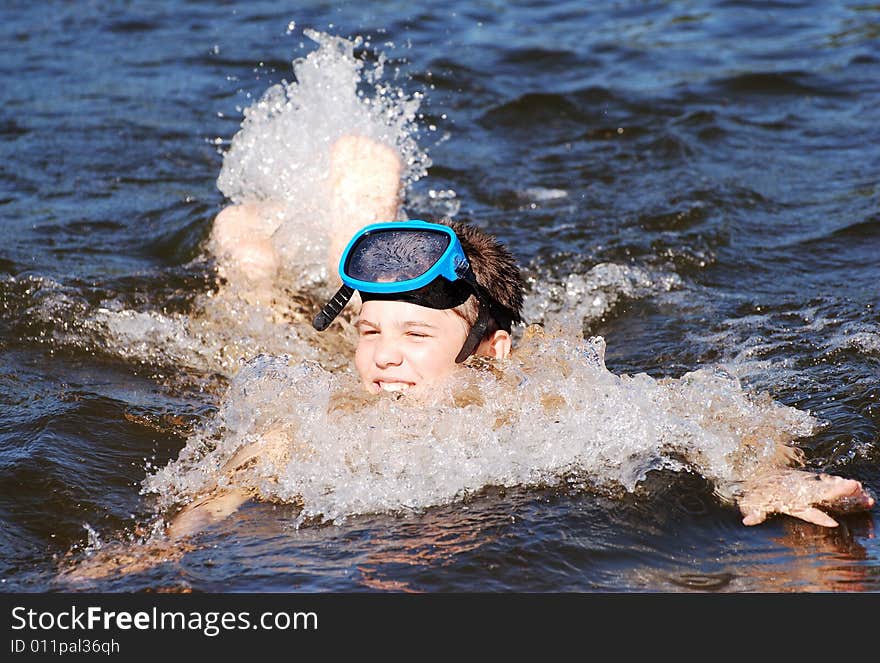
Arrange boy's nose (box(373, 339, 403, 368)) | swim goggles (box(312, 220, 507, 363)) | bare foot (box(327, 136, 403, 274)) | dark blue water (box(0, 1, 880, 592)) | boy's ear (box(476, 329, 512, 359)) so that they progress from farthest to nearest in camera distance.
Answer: bare foot (box(327, 136, 403, 274)) < boy's ear (box(476, 329, 512, 359)) < swim goggles (box(312, 220, 507, 363)) < boy's nose (box(373, 339, 403, 368)) < dark blue water (box(0, 1, 880, 592))

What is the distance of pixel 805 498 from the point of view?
434cm

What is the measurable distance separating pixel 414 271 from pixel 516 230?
3396mm

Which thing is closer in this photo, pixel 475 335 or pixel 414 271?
pixel 414 271

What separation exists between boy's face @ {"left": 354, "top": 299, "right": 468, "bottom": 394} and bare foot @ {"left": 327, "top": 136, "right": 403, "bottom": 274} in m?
1.95

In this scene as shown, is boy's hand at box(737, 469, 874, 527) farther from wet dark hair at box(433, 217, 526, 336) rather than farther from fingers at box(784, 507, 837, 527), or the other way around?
wet dark hair at box(433, 217, 526, 336)

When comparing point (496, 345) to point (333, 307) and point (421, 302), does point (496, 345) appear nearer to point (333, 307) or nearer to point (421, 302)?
point (421, 302)

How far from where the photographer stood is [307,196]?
773 cm

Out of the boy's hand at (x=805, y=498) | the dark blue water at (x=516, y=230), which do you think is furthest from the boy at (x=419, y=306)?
the dark blue water at (x=516, y=230)

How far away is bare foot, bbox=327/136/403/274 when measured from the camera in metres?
7.23

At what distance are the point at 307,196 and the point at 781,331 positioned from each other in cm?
301

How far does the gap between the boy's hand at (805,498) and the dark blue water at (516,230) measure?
50mm

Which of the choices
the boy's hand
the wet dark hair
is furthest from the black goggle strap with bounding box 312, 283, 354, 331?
the boy's hand

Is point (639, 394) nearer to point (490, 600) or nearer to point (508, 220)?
point (490, 600)

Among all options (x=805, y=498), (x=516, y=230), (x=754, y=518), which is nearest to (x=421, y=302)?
Result: (x=754, y=518)
